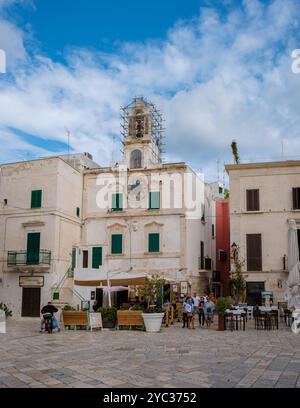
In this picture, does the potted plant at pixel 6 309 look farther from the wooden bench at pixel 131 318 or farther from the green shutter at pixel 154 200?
the wooden bench at pixel 131 318

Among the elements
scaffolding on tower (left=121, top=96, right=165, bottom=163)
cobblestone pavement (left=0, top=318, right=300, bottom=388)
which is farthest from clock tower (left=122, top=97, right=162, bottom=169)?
cobblestone pavement (left=0, top=318, right=300, bottom=388)

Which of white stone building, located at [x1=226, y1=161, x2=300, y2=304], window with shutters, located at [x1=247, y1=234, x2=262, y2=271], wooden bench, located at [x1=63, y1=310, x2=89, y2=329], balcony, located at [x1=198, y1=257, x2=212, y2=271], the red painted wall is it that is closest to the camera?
wooden bench, located at [x1=63, y1=310, x2=89, y2=329]

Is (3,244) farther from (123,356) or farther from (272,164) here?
(123,356)

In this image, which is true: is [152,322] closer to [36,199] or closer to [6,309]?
[6,309]

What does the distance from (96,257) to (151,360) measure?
1812 cm

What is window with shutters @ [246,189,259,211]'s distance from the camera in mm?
25500

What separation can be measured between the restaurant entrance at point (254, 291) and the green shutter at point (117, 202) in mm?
8589

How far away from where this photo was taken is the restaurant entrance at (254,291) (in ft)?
81.0

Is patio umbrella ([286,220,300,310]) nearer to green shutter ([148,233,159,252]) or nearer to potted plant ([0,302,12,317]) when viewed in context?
green shutter ([148,233,159,252])

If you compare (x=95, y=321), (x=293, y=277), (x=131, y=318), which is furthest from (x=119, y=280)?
(x=293, y=277)

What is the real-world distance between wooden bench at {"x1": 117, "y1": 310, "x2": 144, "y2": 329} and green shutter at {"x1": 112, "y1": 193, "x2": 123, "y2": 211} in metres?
11.7

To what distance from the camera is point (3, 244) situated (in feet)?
87.2
